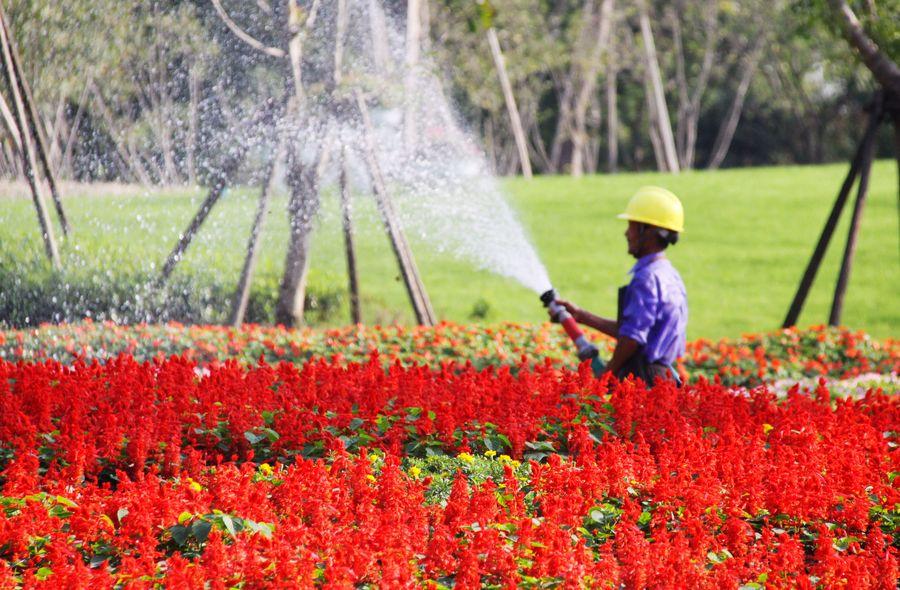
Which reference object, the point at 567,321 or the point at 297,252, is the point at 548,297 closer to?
the point at 567,321

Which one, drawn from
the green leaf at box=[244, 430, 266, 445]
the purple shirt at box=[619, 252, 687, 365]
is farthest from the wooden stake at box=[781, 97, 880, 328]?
the green leaf at box=[244, 430, 266, 445]

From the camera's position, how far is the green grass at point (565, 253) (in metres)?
11.2

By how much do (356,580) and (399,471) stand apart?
30.2 inches

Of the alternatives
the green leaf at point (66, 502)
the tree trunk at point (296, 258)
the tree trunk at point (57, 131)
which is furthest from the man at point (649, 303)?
the tree trunk at point (57, 131)

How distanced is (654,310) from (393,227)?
4.90 meters

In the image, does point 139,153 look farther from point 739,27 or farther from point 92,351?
point 739,27

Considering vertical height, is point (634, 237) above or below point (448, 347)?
above

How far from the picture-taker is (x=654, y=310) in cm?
517

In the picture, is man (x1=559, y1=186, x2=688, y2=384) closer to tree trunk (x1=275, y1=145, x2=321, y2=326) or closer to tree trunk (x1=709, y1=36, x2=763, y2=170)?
tree trunk (x1=275, y1=145, x2=321, y2=326)

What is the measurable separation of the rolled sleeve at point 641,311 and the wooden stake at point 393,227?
192 inches

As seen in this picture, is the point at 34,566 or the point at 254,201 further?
the point at 254,201

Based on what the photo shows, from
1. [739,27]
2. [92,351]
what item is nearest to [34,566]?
[92,351]

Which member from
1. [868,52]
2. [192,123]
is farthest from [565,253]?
[868,52]

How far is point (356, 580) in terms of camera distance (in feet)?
9.87
